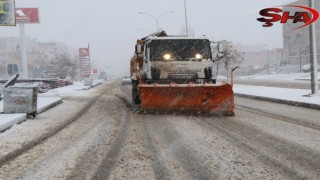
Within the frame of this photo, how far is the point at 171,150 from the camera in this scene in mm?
6410

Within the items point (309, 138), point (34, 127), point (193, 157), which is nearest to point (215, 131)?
point (309, 138)

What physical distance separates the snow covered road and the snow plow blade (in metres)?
1.23

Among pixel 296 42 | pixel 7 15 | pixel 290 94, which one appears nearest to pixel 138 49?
pixel 290 94

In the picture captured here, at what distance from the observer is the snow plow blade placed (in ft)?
37.9

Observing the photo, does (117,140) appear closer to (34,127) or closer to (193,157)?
(193,157)

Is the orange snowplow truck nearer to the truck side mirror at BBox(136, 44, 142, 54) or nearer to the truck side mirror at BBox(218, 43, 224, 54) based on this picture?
the truck side mirror at BBox(136, 44, 142, 54)

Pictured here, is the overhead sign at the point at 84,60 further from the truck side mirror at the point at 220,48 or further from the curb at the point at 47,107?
the truck side mirror at the point at 220,48

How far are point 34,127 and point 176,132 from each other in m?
3.87

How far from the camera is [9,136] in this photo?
8.40 m

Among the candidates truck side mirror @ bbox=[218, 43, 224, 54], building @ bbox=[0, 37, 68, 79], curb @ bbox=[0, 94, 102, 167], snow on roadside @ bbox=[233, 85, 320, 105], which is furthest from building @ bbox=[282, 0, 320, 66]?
curb @ bbox=[0, 94, 102, 167]

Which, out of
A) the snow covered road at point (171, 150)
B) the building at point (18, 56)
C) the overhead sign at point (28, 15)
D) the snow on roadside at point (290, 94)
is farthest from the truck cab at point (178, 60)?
the building at point (18, 56)

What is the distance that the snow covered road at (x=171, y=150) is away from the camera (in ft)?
16.5

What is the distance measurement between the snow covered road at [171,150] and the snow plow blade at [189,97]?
1233mm

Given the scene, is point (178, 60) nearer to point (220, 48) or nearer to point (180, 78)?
point (180, 78)
